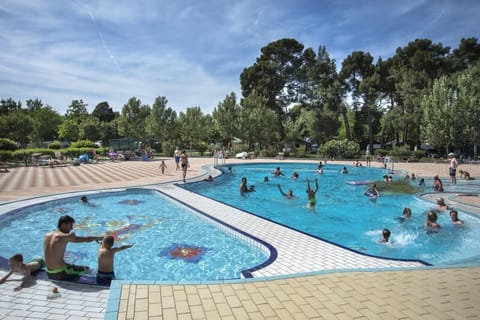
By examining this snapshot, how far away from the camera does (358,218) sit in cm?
1251

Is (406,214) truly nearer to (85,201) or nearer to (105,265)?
(105,265)

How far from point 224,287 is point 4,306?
3.08 meters

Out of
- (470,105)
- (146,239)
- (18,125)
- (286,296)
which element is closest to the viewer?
(286,296)

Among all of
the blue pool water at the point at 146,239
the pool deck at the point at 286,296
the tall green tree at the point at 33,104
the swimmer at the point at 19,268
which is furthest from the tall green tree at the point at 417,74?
the tall green tree at the point at 33,104

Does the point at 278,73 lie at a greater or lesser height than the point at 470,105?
greater

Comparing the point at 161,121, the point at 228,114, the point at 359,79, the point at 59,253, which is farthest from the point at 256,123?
the point at 59,253

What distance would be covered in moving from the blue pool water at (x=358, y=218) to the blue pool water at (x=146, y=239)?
3.62 meters

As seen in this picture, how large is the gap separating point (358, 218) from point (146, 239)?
28.2ft

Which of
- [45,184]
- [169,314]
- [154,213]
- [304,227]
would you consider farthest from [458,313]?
[45,184]

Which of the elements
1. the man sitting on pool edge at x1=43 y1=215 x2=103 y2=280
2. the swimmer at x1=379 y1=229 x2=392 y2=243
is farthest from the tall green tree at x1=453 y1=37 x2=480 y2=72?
the man sitting on pool edge at x1=43 y1=215 x2=103 y2=280

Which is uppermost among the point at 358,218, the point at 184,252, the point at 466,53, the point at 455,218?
the point at 466,53

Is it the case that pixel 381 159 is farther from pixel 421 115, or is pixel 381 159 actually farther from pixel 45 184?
pixel 45 184

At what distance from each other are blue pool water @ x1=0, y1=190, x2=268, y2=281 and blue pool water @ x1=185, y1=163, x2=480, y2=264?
3616mm

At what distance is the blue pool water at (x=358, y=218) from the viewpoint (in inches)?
343
